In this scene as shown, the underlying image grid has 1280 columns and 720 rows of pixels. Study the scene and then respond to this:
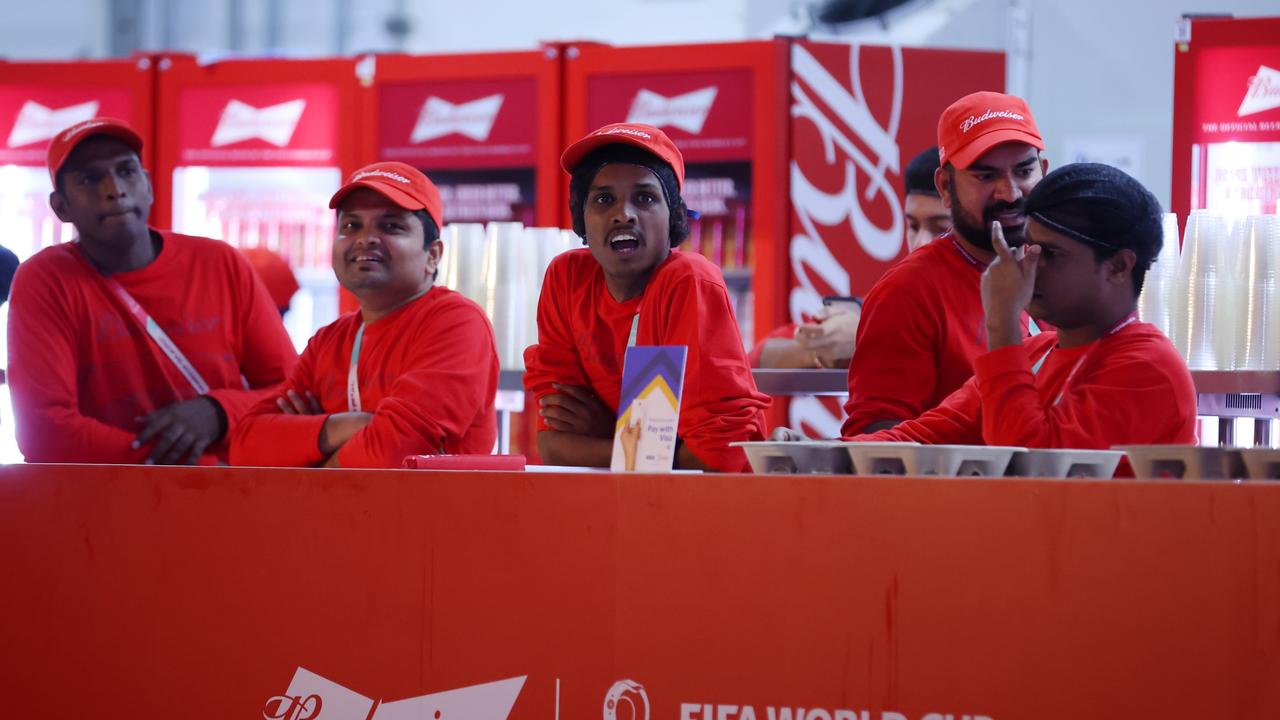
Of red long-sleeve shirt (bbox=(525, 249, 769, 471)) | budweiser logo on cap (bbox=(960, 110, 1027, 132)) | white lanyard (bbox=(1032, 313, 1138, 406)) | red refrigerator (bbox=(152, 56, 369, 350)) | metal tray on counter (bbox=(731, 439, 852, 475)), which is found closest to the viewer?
metal tray on counter (bbox=(731, 439, 852, 475))

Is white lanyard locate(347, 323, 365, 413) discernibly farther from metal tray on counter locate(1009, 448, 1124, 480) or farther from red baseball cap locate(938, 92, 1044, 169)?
metal tray on counter locate(1009, 448, 1124, 480)

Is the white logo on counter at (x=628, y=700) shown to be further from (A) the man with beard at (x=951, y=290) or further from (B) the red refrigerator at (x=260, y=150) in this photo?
(B) the red refrigerator at (x=260, y=150)

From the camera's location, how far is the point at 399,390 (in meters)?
2.85

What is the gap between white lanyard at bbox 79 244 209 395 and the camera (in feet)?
11.5

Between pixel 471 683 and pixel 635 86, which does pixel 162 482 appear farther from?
pixel 635 86

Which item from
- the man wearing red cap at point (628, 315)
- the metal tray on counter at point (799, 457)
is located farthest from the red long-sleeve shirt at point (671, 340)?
the metal tray on counter at point (799, 457)

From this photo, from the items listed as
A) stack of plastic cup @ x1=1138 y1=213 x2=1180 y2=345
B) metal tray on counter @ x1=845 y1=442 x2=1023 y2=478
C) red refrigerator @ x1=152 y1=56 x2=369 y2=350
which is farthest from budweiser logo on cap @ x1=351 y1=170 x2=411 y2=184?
red refrigerator @ x1=152 y1=56 x2=369 y2=350

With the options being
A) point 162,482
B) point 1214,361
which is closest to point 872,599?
point 162,482

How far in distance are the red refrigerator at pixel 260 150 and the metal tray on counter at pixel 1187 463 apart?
189 inches

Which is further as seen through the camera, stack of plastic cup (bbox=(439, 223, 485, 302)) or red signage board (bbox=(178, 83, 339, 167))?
red signage board (bbox=(178, 83, 339, 167))

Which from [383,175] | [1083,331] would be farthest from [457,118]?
[1083,331]

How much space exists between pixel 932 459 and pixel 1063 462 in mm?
162

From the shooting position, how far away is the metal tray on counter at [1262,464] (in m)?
1.62

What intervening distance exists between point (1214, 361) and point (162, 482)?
2.67 metres
